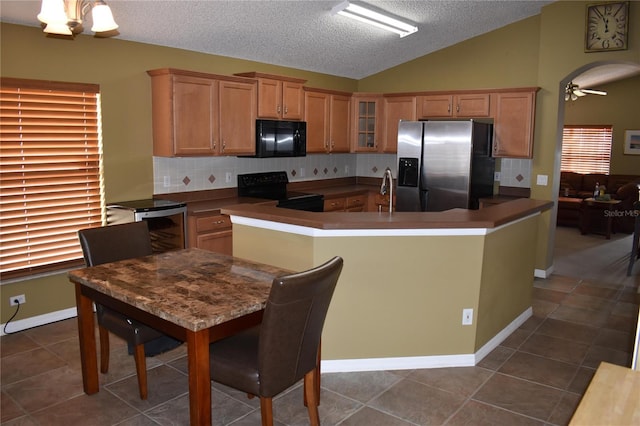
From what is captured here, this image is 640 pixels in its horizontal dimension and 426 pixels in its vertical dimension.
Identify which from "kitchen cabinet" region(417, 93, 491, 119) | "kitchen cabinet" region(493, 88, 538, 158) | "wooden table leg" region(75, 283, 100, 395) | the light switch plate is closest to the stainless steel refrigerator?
"kitchen cabinet" region(493, 88, 538, 158)

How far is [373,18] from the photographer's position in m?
4.77

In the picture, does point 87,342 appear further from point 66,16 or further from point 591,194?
point 591,194

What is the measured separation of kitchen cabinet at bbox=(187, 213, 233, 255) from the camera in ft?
15.0

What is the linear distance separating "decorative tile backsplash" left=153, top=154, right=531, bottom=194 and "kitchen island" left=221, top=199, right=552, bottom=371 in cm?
169

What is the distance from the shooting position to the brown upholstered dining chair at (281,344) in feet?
6.81

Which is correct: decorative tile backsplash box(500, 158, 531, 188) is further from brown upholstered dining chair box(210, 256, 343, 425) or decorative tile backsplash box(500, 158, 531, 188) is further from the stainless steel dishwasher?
brown upholstered dining chair box(210, 256, 343, 425)

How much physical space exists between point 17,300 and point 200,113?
218 cm

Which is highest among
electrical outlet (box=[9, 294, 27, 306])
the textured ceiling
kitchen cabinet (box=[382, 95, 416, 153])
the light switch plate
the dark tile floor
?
the textured ceiling

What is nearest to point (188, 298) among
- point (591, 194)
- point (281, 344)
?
point (281, 344)

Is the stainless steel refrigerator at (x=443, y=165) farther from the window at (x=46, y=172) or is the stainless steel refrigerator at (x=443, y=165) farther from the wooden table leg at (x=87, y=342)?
the wooden table leg at (x=87, y=342)

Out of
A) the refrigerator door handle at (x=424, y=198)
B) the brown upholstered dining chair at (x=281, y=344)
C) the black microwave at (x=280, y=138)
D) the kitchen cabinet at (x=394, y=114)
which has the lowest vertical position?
the brown upholstered dining chair at (x=281, y=344)

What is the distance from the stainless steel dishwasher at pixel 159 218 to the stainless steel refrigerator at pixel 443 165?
2720 millimetres

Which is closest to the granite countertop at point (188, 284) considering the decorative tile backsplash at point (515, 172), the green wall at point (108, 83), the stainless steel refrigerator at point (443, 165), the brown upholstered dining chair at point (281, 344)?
the brown upholstered dining chair at point (281, 344)

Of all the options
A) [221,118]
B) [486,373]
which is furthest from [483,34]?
[486,373]
